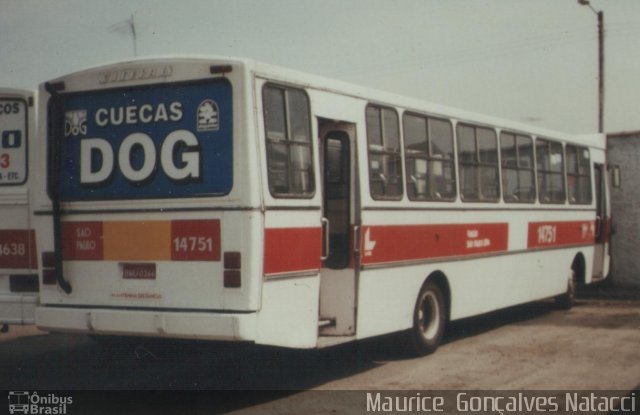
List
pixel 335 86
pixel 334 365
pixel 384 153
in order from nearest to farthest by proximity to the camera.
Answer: pixel 335 86
pixel 384 153
pixel 334 365

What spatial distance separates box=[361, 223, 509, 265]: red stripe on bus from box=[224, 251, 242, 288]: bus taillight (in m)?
2.13

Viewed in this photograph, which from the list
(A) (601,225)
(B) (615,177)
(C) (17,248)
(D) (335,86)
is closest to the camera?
(D) (335,86)

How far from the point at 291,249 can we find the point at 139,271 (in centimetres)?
140

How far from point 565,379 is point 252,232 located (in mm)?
3800

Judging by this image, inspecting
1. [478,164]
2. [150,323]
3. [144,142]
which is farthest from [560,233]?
[150,323]

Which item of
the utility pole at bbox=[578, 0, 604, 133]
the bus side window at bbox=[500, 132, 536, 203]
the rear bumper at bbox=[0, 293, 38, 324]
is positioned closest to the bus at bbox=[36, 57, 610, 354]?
the rear bumper at bbox=[0, 293, 38, 324]

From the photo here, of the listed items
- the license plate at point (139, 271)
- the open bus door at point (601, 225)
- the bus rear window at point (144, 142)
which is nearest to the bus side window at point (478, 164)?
the bus rear window at point (144, 142)

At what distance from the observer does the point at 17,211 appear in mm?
10742

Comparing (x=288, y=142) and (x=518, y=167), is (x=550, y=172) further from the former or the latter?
(x=288, y=142)

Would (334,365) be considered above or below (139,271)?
below

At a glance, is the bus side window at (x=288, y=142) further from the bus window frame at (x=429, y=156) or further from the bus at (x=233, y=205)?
the bus window frame at (x=429, y=156)

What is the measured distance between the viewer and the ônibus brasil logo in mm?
8195

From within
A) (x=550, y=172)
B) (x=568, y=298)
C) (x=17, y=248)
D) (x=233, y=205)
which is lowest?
(x=568, y=298)

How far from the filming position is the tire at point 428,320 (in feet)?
36.6
